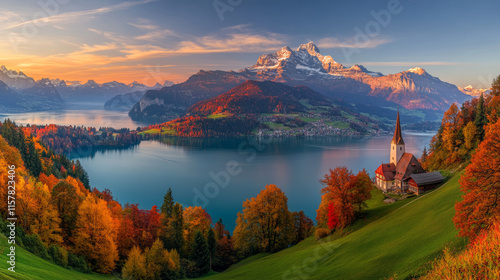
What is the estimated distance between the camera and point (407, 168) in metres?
39.8

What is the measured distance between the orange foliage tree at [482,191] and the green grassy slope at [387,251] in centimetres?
169

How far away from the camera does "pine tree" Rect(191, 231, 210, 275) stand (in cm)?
3384

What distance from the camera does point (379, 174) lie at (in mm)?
44125

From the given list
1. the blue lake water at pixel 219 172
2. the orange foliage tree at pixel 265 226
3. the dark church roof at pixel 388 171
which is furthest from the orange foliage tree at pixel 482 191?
the blue lake water at pixel 219 172

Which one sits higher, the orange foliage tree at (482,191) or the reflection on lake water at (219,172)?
the orange foliage tree at (482,191)

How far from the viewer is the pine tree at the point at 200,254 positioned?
33.8 m

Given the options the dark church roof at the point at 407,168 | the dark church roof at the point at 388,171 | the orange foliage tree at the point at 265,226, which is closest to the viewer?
the orange foliage tree at the point at 265,226

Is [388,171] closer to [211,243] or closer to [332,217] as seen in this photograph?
[332,217]

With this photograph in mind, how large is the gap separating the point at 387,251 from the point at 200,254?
900 inches

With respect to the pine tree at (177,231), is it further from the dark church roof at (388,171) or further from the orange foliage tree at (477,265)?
the orange foliage tree at (477,265)

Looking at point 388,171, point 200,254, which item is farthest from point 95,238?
point 388,171

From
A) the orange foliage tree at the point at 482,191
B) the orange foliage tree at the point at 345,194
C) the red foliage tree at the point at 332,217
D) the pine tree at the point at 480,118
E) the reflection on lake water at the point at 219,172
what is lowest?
the reflection on lake water at the point at 219,172

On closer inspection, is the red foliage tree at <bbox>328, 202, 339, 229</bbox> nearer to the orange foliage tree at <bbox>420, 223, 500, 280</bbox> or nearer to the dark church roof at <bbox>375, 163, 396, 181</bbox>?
the dark church roof at <bbox>375, 163, 396, 181</bbox>

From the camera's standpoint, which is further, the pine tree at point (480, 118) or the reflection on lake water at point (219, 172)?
the reflection on lake water at point (219, 172)
